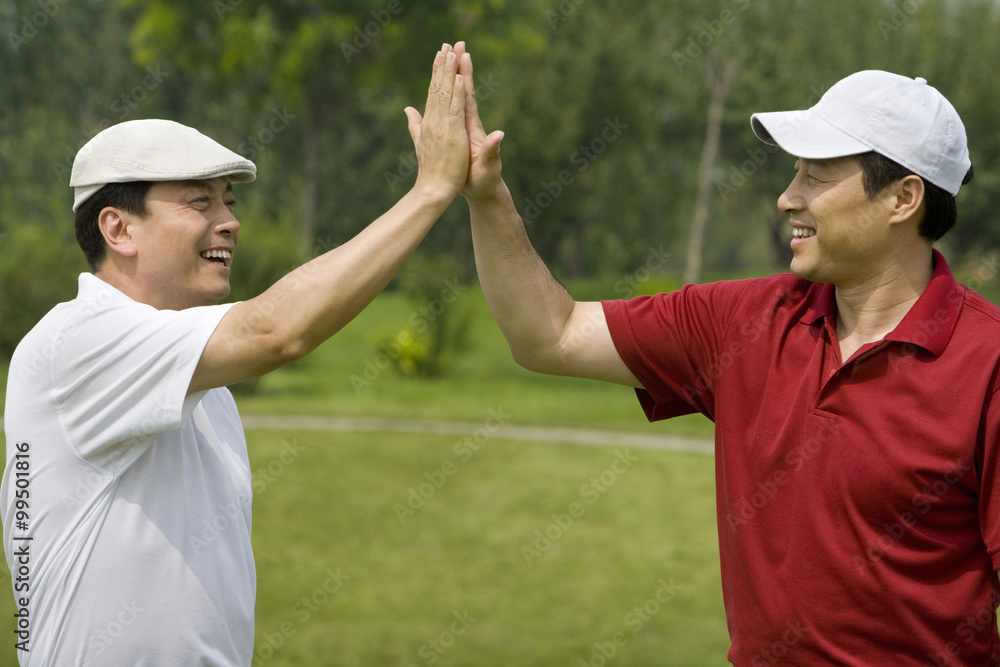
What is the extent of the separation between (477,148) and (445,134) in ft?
0.40

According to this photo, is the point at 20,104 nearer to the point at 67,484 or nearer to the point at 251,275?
the point at 251,275

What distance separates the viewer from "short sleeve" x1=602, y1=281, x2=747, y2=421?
297 centimetres

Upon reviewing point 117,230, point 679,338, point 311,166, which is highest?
point 117,230

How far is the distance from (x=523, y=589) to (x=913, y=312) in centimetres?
635

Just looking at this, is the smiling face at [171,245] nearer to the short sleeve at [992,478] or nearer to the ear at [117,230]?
the ear at [117,230]

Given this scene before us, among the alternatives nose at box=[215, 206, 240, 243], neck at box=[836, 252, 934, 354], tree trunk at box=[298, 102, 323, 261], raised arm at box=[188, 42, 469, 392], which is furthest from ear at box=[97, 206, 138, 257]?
tree trunk at box=[298, 102, 323, 261]

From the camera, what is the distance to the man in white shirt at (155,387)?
2383 millimetres

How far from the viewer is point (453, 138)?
2.74 meters

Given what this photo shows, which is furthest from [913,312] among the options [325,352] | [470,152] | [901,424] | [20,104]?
[20,104]

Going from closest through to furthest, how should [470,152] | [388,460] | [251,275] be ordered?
[470,152], [388,460], [251,275]

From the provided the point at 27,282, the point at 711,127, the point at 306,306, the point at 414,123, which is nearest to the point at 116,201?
the point at 306,306

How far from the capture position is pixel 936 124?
2.67 metres

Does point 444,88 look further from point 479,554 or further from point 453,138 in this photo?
point 479,554

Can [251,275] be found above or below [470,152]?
below
